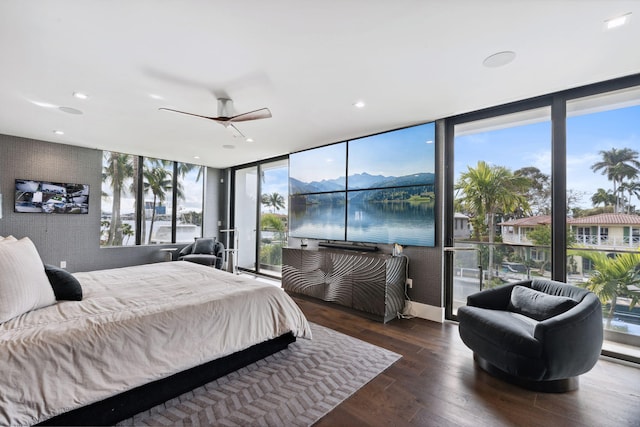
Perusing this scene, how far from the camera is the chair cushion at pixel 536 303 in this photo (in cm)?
226

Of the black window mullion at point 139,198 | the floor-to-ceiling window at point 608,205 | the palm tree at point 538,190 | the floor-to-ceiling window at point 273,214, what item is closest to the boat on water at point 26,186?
the black window mullion at point 139,198

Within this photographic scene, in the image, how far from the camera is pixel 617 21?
1786 millimetres

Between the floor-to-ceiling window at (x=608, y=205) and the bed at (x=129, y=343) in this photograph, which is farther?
the floor-to-ceiling window at (x=608, y=205)

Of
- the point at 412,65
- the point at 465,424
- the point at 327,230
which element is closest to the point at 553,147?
the point at 412,65

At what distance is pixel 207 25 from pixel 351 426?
9.13 feet

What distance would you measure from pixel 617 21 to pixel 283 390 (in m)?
3.40

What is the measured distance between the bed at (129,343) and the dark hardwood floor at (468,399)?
0.92m

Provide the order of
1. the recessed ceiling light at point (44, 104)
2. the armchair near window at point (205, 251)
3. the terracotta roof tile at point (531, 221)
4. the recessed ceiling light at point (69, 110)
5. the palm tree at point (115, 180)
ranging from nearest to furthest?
the terracotta roof tile at point (531, 221) → the recessed ceiling light at point (44, 104) → the recessed ceiling light at point (69, 110) → the palm tree at point (115, 180) → the armchair near window at point (205, 251)

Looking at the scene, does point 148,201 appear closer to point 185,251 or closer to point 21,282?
point 185,251

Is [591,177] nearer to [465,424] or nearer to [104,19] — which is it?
[465,424]

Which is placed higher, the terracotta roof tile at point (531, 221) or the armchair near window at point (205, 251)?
the terracotta roof tile at point (531, 221)

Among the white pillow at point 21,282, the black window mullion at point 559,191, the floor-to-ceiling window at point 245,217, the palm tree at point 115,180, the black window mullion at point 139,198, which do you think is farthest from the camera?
the floor-to-ceiling window at point 245,217

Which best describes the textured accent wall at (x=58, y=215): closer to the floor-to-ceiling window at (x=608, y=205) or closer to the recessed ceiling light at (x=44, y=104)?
the recessed ceiling light at (x=44, y=104)

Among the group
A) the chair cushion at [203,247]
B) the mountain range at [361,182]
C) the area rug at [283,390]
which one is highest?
the mountain range at [361,182]
